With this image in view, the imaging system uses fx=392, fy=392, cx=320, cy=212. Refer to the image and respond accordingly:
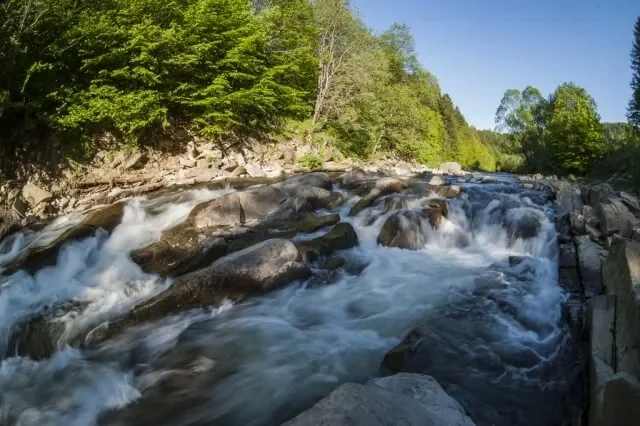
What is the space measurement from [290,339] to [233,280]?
1.41 metres

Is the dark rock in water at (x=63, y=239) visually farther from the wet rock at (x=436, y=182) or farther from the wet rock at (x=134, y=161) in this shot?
the wet rock at (x=436, y=182)

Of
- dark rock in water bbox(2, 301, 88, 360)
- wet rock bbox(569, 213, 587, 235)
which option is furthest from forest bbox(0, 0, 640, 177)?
wet rock bbox(569, 213, 587, 235)

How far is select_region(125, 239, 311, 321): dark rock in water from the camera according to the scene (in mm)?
5988

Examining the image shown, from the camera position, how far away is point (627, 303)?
364cm

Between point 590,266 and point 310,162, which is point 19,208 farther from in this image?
point 590,266

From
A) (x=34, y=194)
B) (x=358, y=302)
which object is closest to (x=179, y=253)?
(x=358, y=302)

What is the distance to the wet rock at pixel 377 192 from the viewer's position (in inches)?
419

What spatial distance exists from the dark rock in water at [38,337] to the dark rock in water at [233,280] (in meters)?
0.90

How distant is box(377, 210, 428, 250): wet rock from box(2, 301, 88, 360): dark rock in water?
6.05 metres

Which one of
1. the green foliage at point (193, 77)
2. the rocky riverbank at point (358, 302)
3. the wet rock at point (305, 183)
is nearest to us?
the rocky riverbank at point (358, 302)

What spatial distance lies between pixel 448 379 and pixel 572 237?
550cm

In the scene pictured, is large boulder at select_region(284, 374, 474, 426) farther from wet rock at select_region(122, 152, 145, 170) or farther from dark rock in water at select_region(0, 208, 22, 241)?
wet rock at select_region(122, 152, 145, 170)

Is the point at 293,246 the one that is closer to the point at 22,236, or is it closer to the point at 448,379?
the point at 448,379

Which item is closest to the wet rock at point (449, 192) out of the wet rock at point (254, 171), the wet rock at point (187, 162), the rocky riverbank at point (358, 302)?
the rocky riverbank at point (358, 302)
